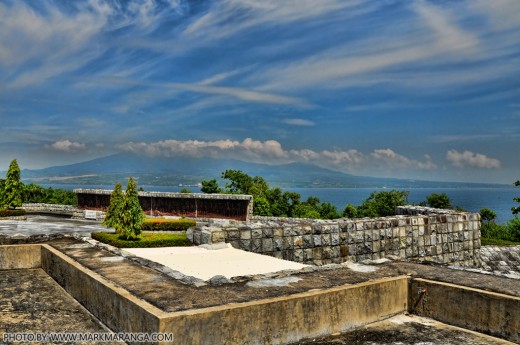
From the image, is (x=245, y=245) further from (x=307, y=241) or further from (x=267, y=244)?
(x=307, y=241)

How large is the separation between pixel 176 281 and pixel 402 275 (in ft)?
10.0

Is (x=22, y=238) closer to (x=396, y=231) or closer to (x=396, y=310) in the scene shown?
(x=396, y=310)

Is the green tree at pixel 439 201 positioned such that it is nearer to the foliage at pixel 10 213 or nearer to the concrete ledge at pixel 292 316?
the foliage at pixel 10 213

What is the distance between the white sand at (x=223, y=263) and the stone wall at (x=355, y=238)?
21.9 inches

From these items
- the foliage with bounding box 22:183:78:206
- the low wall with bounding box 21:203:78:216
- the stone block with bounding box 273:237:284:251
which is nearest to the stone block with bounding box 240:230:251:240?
the stone block with bounding box 273:237:284:251

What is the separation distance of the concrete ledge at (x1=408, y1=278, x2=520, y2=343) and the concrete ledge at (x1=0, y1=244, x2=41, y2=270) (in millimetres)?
6913

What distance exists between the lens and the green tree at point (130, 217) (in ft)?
51.1

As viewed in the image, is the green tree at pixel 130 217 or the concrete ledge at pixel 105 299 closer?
the concrete ledge at pixel 105 299

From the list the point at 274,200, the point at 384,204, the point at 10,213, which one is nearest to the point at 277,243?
the point at 10,213

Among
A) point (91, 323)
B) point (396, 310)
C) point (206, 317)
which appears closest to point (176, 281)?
point (91, 323)

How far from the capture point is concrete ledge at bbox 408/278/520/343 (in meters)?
4.91

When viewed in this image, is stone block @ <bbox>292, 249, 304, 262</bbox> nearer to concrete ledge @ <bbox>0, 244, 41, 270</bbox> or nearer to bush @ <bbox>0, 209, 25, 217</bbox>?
concrete ledge @ <bbox>0, 244, 41, 270</bbox>

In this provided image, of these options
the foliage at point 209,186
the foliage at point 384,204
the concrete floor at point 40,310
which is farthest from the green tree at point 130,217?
the foliage at point 384,204

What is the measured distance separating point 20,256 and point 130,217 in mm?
7148
